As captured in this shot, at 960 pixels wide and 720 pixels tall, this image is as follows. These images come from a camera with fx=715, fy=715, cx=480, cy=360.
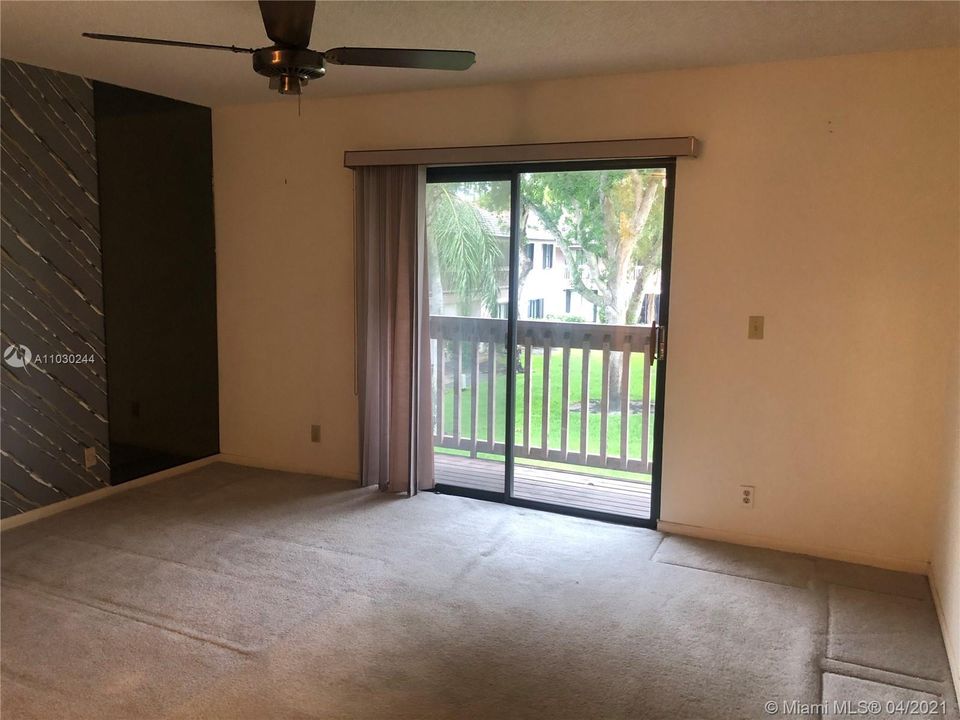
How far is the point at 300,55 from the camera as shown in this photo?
221 cm

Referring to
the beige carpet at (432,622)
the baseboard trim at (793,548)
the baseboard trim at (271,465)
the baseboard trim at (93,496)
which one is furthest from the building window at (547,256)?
the baseboard trim at (93,496)

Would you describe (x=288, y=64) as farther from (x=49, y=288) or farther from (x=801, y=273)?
(x=801, y=273)

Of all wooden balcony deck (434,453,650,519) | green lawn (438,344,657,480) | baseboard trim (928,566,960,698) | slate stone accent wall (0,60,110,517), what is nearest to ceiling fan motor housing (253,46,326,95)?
slate stone accent wall (0,60,110,517)

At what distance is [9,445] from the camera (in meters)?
3.43

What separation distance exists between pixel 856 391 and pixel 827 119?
118cm

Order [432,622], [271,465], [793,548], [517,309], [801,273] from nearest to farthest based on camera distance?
1. [432,622]
2. [801,273]
3. [793,548]
4. [517,309]
5. [271,465]

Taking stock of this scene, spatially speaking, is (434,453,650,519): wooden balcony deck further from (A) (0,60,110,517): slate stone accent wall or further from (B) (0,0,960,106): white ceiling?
(B) (0,0,960,106): white ceiling

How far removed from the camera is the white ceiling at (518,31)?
253cm

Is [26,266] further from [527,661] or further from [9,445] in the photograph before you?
[527,661]

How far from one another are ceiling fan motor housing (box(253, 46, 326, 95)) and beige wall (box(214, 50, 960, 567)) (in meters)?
1.57

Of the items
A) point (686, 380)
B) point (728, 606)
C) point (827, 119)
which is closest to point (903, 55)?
point (827, 119)

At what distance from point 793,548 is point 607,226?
187 cm

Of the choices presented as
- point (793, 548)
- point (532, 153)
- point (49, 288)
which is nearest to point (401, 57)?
point (532, 153)

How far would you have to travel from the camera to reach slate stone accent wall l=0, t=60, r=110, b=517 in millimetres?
3375
